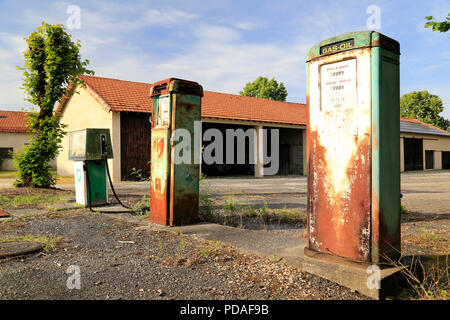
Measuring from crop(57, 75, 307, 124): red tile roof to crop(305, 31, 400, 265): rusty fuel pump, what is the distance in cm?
1384

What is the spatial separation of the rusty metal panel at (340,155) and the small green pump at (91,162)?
505 centimetres

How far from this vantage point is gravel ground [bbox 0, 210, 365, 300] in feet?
8.54

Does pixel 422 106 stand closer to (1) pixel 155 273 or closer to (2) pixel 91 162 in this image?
(2) pixel 91 162

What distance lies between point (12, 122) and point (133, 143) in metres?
21.6

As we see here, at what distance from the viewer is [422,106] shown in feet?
170

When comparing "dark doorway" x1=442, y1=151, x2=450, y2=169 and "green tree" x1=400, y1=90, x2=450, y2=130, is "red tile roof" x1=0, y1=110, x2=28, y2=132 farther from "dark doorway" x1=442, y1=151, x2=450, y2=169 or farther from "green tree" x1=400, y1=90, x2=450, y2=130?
"green tree" x1=400, y1=90, x2=450, y2=130

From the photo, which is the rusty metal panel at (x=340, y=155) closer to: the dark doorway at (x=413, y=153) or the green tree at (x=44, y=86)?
the green tree at (x=44, y=86)

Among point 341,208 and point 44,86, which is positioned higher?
point 44,86

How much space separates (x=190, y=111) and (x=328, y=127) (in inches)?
103

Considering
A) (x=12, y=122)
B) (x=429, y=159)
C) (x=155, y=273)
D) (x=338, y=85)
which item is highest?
(x=12, y=122)

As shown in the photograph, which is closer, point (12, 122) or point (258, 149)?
point (258, 149)

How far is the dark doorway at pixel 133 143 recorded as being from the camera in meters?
16.0

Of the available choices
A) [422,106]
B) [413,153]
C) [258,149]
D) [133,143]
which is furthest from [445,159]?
[133,143]
